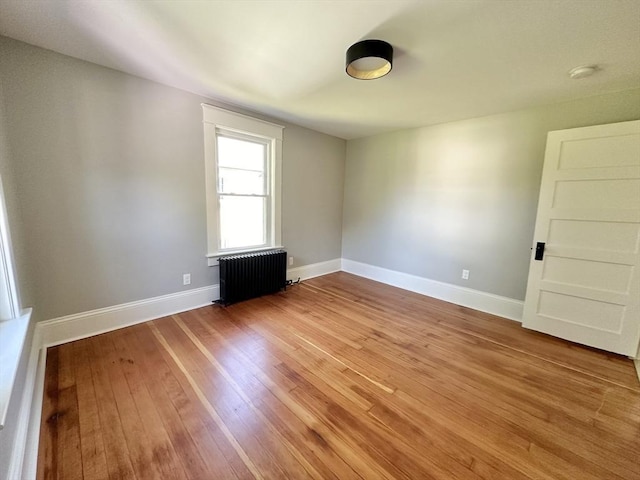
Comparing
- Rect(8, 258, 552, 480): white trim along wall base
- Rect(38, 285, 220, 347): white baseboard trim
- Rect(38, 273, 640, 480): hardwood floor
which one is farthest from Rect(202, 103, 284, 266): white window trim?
Rect(38, 273, 640, 480): hardwood floor

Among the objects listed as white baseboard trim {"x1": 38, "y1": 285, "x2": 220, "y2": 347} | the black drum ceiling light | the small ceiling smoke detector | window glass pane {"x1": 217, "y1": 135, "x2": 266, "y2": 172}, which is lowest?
white baseboard trim {"x1": 38, "y1": 285, "x2": 220, "y2": 347}

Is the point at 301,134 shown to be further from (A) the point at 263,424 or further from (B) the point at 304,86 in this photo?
(A) the point at 263,424

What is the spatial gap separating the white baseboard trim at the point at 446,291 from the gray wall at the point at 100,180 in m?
2.61

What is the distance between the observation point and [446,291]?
12.0ft

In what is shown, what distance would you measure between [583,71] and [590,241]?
1.53 metres

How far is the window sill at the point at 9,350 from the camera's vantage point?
1.06 meters

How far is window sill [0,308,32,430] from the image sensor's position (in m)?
1.06

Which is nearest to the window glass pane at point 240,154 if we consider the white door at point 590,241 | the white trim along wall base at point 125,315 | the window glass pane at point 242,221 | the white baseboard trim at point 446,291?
the window glass pane at point 242,221

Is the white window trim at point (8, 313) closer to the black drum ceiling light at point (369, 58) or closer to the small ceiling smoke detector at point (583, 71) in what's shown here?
the black drum ceiling light at point (369, 58)

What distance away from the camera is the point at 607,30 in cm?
160

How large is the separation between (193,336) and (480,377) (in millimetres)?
2577

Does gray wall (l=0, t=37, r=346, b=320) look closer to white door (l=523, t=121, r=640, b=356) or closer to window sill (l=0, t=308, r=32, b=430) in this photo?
window sill (l=0, t=308, r=32, b=430)

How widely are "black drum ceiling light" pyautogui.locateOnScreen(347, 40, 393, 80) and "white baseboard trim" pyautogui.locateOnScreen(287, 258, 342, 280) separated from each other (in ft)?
9.67

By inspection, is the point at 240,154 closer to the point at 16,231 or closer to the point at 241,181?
the point at 241,181
